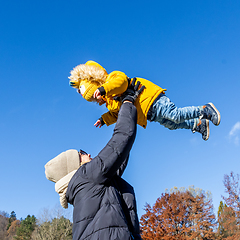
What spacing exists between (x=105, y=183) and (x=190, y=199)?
30578 mm

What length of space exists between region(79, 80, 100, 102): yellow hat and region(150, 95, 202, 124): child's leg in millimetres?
837

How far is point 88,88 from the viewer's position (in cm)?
351

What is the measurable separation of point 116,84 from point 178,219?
2771cm

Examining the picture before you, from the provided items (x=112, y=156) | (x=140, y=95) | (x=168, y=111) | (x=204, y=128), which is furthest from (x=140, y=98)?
(x=112, y=156)

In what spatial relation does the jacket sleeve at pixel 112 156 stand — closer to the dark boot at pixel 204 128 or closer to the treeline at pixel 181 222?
the dark boot at pixel 204 128

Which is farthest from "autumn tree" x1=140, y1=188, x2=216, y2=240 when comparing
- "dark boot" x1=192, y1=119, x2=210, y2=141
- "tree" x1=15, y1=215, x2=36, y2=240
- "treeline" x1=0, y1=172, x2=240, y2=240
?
"dark boot" x1=192, y1=119, x2=210, y2=141

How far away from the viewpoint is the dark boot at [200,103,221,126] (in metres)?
3.77

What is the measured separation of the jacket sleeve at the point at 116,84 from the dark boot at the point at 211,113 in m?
1.31

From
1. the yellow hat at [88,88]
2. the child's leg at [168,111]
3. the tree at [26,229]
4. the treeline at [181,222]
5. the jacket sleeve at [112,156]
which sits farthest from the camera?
the tree at [26,229]

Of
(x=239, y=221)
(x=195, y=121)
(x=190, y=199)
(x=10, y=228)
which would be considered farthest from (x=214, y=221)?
(x=10, y=228)

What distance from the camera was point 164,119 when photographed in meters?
4.11

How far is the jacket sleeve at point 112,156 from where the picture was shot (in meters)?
2.22

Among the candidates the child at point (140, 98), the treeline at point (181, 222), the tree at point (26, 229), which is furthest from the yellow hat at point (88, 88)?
the tree at point (26, 229)

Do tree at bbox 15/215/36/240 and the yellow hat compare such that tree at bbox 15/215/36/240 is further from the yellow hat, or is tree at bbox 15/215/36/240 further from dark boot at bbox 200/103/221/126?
dark boot at bbox 200/103/221/126
